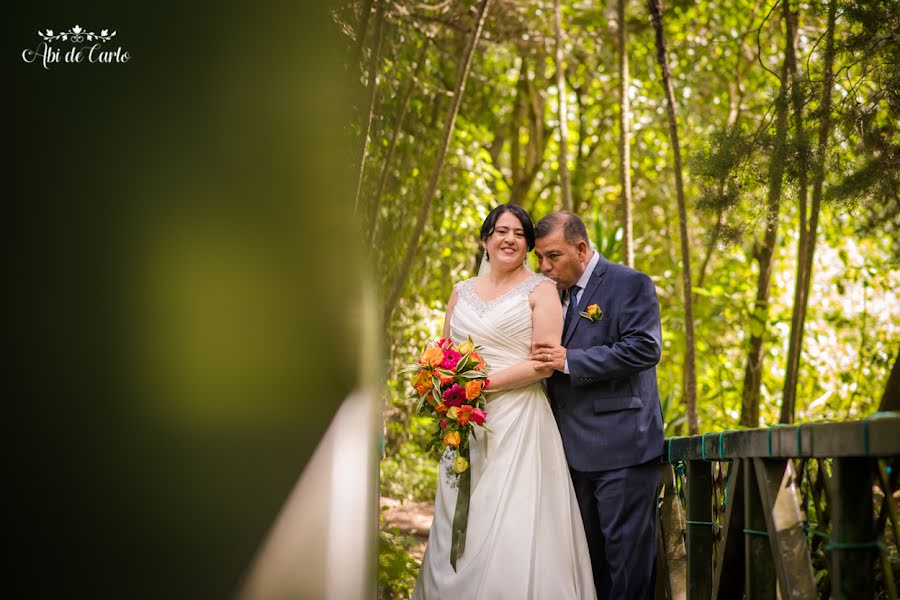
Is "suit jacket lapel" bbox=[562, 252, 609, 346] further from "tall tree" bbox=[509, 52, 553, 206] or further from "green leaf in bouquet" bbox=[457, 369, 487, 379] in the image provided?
"tall tree" bbox=[509, 52, 553, 206]

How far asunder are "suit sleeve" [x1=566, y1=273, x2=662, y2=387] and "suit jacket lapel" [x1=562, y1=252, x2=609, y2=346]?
0.12 metres

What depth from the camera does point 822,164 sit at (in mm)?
3840

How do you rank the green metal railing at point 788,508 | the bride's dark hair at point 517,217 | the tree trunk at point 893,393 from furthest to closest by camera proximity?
1. the tree trunk at point 893,393
2. the bride's dark hair at point 517,217
3. the green metal railing at point 788,508

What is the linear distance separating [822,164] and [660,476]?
1.58 metres

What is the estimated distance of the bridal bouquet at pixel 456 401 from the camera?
2.90 m

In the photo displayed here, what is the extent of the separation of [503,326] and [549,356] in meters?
0.21

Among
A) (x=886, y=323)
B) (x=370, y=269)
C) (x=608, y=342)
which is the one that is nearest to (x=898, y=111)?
(x=608, y=342)

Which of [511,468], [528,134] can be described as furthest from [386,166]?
[528,134]

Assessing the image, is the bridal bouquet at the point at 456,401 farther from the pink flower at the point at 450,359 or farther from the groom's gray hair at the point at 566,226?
the groom's gray hair at the point at 566,226

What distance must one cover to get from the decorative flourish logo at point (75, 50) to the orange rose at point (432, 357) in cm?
157

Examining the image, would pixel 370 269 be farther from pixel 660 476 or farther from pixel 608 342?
pixel 660 476

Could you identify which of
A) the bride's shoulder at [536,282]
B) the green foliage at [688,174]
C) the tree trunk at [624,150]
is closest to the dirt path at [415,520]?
the green foliage at [688,174]

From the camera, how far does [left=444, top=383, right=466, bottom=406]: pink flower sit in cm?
292

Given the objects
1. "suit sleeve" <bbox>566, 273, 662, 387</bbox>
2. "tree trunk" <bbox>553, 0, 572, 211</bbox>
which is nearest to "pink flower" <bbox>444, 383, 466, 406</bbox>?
"suit sleeve" <bbox>566, 273, 662, 387</bbox>
